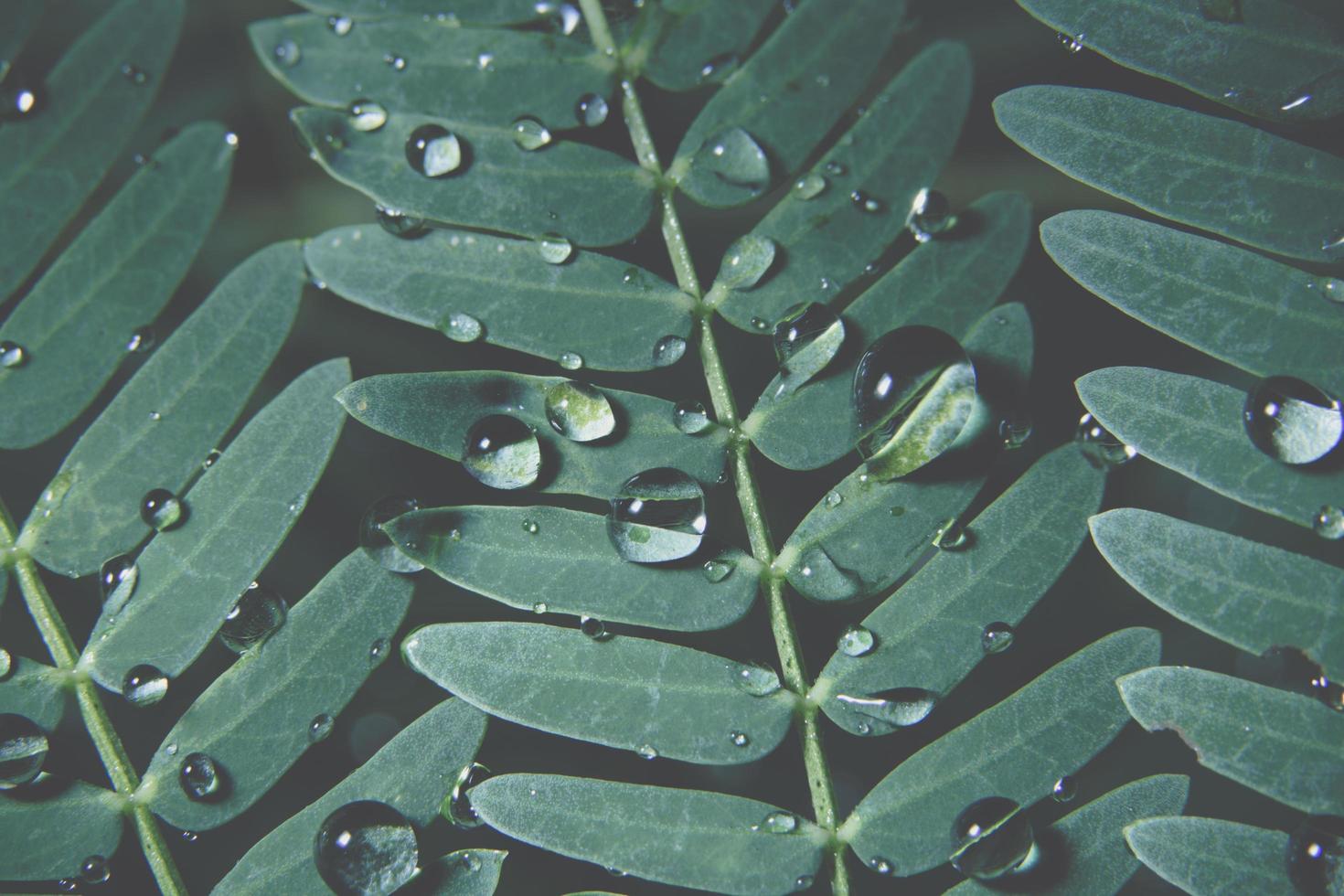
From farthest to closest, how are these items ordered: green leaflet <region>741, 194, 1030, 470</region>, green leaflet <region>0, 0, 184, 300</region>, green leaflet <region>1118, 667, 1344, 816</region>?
green leaflet <region>0, 0, 184, 300</region> < green leaflet <region>741, 194, 1030, 470</region> < green leaflet <region>1118, 667, 1344, 816</region>

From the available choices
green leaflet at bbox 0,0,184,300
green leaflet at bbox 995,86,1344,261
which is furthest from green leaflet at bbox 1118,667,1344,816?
green leaflet at bbox 0,0,184,300

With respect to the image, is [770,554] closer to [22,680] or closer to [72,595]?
[22,680]

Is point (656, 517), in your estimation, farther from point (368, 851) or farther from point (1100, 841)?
point (1100, 841)

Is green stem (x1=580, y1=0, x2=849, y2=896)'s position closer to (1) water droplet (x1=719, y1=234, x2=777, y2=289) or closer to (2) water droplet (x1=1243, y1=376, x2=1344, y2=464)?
(1) water droplet (x1=719, y1=234, x2=777, y2=289)

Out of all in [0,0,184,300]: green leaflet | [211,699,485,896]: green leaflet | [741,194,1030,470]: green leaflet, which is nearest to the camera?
[211,699,485,896]: green leaflet

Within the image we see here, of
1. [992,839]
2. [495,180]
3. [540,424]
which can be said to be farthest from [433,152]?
[992,839]

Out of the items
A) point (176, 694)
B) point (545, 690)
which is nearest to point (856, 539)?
point (545, 690)

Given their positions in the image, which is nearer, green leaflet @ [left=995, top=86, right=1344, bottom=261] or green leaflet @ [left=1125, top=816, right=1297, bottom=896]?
green leaflet @ [left=1125, top=816, right=1297, bottom=896]
